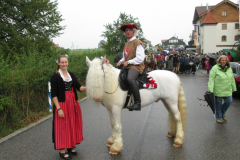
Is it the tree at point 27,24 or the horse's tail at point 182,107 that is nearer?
the horse's tail at point 182,107

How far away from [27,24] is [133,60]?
14090mm

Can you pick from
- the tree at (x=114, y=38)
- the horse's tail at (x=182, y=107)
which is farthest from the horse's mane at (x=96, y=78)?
the tree at (x=114, y=38)

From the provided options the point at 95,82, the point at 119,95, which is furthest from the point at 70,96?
the point at 119,95

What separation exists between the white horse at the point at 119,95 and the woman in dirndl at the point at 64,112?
1.86 ft

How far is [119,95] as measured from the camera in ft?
14.2

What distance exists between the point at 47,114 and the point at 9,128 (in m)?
1.71

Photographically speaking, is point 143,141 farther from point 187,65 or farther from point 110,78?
point 187,65

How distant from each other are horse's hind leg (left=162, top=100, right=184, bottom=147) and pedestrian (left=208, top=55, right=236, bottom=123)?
1657 mm

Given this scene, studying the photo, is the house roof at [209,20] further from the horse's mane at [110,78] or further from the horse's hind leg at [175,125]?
the horse's mane at [110,78]

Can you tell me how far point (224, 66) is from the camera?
20.2ft

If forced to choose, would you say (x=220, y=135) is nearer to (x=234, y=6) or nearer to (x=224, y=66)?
(x=224, y=66)

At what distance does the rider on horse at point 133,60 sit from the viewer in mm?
4336

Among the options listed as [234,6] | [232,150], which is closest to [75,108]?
[232,150]

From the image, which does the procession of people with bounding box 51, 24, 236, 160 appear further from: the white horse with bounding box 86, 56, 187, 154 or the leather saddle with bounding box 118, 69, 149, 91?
the white horse with bounding box 86, 56, 187, 154
